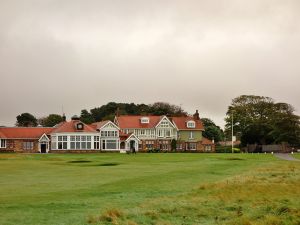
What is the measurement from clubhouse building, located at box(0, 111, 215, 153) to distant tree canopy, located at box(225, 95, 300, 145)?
1071 cm

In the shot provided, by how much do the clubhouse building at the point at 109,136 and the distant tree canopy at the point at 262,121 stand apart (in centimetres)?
1071

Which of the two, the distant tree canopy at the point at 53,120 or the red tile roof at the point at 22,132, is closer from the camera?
the red tile roof at the point at 22,132

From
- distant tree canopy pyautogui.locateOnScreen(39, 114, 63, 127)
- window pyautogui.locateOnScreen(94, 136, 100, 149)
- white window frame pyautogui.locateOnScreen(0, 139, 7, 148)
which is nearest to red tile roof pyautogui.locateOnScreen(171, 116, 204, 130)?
window pyautogui.locateOnScreen(94, 136, 100, 149)

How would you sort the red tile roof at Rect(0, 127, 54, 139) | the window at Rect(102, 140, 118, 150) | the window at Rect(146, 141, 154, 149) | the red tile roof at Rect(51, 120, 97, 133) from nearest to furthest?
the red tile roof at Rect(51, 120, 97, 133), the red tile roof at Rect(0, 127, 54, 139), the window at Rect(102, 140, 118, 150), the window at Rect(146, 141, 154, 149)

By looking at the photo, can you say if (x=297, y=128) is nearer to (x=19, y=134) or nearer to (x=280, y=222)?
(x=19, y=134)

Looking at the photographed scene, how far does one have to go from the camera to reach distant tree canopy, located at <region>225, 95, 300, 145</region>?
363 feet

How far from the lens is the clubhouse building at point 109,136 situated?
95.8 meters

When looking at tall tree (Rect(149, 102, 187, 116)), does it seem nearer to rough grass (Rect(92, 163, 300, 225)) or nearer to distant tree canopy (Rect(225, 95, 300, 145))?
distant tree canopy (Rect(225, 95, 300, 145))

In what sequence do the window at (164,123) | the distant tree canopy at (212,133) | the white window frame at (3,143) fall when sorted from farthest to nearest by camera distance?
the distant tree canopy at (212,133) → the window at (164,123) → the white window frame at (3,143)

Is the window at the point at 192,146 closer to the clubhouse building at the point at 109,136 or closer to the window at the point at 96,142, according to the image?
the clubhouse building at the point at 109,136

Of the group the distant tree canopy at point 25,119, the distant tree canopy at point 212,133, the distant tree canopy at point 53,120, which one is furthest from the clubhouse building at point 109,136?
the distant tree canopy at point 53,120

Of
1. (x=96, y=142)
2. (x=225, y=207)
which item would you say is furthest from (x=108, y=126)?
(x=225, y=207)

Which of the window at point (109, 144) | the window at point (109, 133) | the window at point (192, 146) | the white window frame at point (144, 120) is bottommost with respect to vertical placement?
the window at point (192, 146)

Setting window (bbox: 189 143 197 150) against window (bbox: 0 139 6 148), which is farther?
window (bbox: 189 143 197 150)
